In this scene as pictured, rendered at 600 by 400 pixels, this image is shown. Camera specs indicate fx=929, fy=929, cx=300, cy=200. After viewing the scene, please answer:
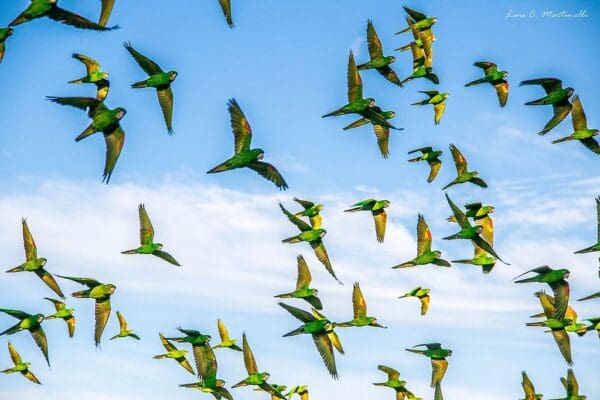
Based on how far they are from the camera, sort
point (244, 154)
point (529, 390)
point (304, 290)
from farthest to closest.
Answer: point (529, 390) < point (304, 290) < point (244, 154)

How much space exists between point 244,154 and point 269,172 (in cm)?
94

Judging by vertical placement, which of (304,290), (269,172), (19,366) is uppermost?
(269,172)

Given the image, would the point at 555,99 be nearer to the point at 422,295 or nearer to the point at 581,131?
the point at 581,131

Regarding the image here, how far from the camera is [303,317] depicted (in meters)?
30.1

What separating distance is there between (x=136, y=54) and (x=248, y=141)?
4.10 meters

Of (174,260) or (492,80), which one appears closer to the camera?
(174,260)

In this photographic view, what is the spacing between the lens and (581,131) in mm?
32188

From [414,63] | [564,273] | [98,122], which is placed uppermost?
[414,63]

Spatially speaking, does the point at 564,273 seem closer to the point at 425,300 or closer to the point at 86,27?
the point at 425,300

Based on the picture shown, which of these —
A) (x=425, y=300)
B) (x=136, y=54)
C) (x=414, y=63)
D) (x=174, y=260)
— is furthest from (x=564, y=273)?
(x=136, y=54)

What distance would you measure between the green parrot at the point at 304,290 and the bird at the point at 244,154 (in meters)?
4.77

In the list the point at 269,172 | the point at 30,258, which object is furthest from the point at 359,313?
the point at 30,258

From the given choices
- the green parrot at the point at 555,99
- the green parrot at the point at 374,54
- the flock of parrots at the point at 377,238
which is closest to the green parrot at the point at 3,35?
the flock of parrots at the point at 377,238

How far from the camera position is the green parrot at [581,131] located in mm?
32156
